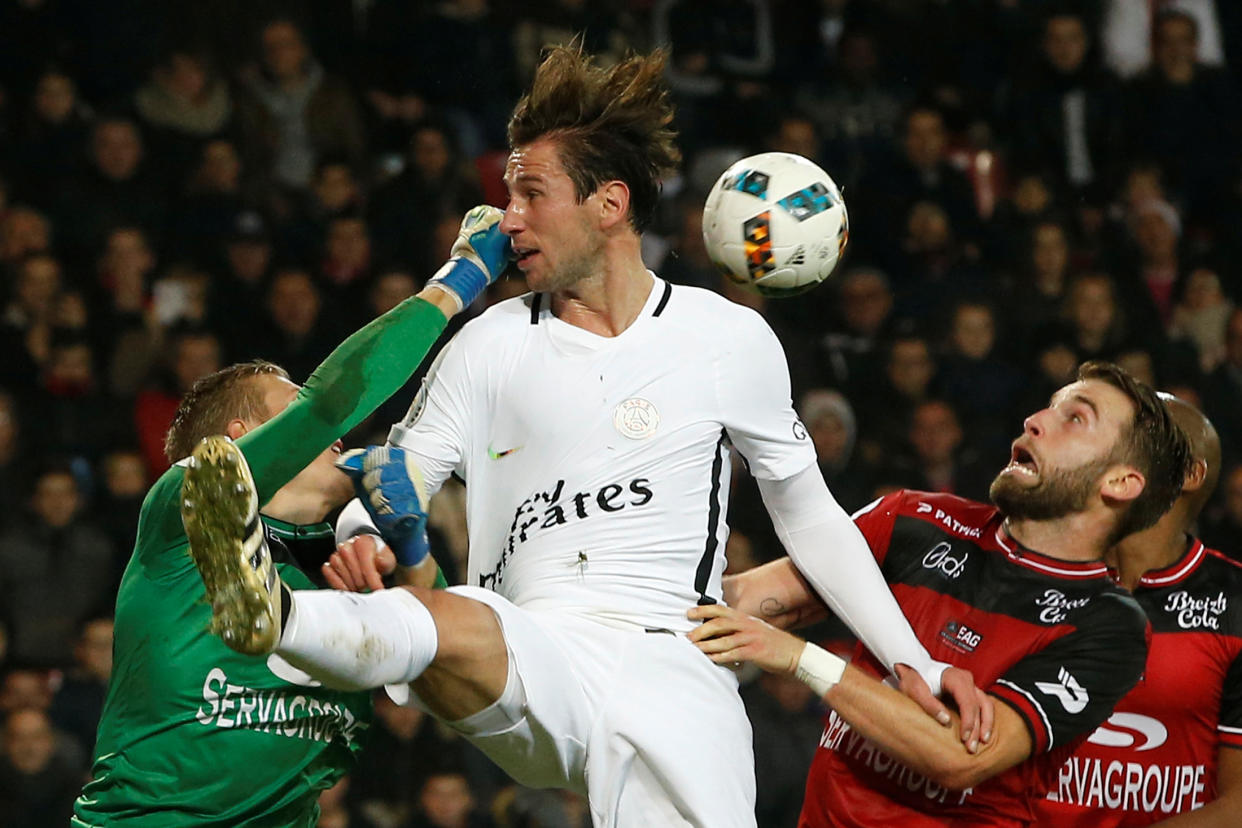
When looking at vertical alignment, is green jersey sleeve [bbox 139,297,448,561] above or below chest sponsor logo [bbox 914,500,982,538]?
above

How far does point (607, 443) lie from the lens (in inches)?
137

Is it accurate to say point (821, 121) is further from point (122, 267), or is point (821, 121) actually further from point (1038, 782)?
point (1038, 782)

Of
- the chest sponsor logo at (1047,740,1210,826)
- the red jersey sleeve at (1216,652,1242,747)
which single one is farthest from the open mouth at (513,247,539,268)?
the red jersey sleeve at (1216,652,1242,747)

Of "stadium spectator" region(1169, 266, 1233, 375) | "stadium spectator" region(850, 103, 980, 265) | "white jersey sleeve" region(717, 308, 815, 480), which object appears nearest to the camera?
"white jersey sleeve" region(717, 308, 815, 480)

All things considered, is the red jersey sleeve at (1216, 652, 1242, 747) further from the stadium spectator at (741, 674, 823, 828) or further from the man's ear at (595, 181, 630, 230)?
the stadium spectator at (741, 674, 823, 828)

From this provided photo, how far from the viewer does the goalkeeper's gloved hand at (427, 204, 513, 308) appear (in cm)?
354

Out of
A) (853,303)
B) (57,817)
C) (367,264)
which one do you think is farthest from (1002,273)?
(57,817)

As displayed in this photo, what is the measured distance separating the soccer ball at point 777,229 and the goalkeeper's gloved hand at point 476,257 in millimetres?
522

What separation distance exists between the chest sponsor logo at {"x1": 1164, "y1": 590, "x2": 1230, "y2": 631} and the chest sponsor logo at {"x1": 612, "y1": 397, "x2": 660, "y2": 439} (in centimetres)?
153

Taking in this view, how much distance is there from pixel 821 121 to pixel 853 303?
1331 mm

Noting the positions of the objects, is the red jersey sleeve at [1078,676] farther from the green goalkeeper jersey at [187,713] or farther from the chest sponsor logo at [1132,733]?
the green goalkeeper jersey at [187,713]

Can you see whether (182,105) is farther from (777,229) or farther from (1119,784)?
(1119,784)

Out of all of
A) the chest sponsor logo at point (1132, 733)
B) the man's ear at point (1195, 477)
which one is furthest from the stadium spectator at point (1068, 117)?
the chest sponsor logo at point (1132, 733)

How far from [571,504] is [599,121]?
0.87 meters
